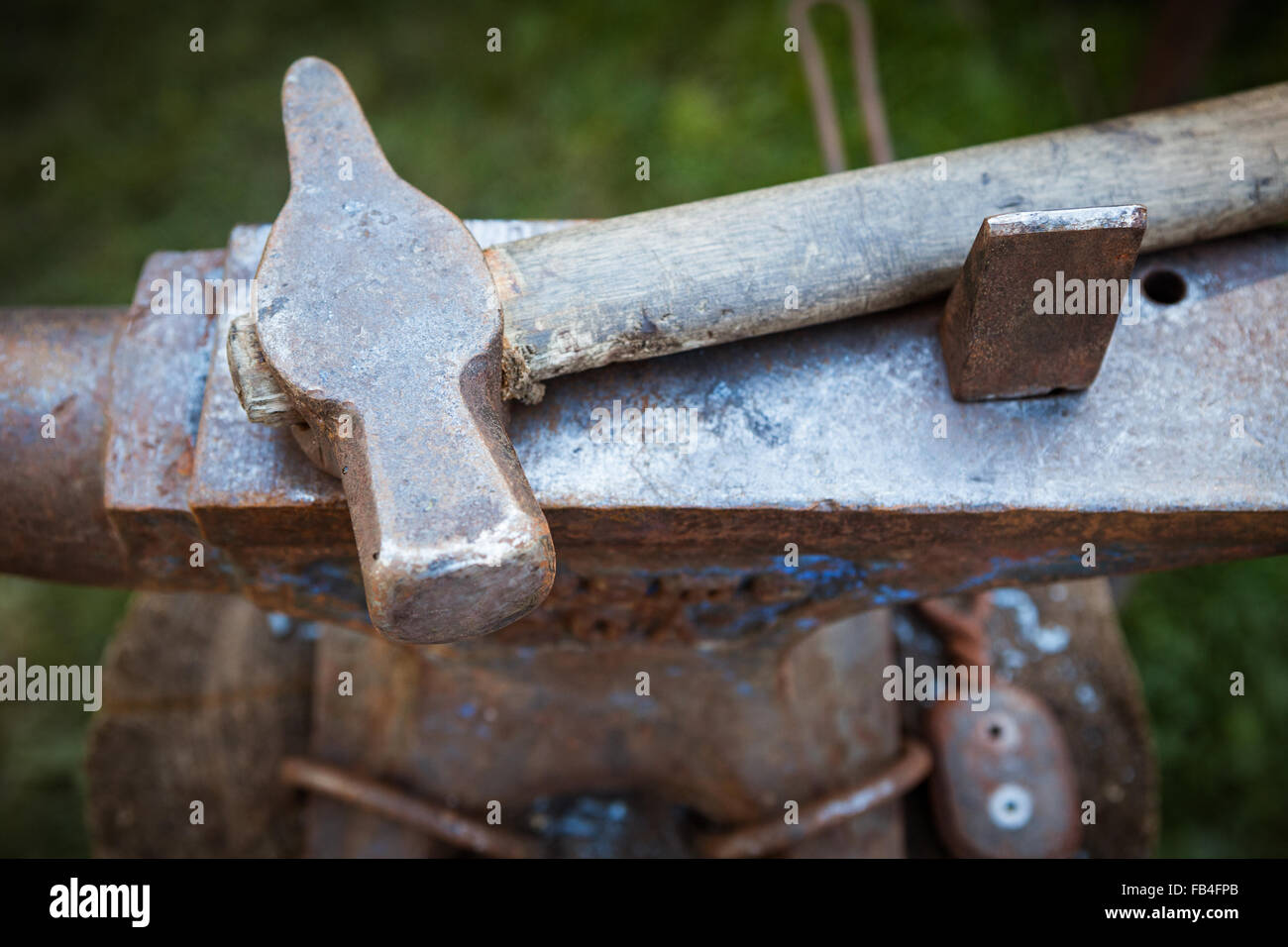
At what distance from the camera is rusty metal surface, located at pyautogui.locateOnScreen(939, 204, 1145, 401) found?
1189mm

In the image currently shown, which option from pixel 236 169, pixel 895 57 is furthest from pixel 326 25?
pixel 895 57

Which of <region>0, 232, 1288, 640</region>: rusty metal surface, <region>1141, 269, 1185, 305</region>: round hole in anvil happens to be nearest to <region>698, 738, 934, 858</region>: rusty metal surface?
<region>0, 232, 1288, 640</region>: rusty metal surface

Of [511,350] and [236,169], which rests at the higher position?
[236,169]

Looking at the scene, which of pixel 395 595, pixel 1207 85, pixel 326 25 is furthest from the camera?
pixel 326 25

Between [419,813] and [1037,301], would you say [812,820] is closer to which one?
[419,813]

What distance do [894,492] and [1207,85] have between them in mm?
3344

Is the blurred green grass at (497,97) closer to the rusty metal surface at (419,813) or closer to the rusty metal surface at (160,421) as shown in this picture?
the rusty metal surface at (419,813)

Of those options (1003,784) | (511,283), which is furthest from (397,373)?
(1003,784)

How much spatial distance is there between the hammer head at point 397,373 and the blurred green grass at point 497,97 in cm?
252

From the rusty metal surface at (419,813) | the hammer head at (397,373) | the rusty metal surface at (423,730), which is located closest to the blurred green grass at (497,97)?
the rusty metal surface at (423,730)

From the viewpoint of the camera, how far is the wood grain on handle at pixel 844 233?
1.29 m

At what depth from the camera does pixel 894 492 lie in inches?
52.4
